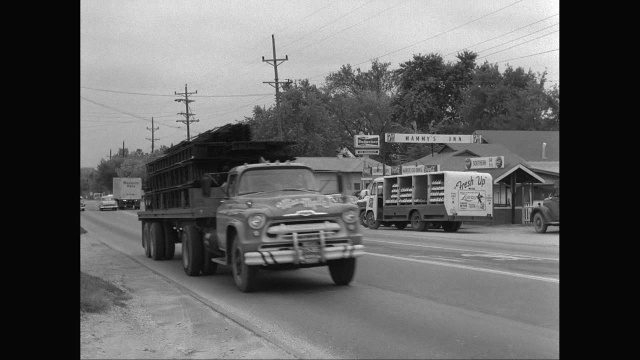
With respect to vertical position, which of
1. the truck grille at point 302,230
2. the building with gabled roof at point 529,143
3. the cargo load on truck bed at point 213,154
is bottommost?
the truck grille at point 302,230

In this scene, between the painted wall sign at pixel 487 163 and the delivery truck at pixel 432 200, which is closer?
the delivery truck at pixel 432 200

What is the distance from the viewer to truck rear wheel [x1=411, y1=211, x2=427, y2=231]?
31.3 metres

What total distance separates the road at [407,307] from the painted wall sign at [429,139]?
26612 millimetres

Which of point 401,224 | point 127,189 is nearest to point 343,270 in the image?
point 401,224

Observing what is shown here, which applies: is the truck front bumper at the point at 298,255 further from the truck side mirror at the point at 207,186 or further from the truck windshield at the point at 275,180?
the truck side mirror at the point at 207,186

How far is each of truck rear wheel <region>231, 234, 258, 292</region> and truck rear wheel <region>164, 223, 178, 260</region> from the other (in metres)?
6.30

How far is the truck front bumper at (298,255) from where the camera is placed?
1036cm

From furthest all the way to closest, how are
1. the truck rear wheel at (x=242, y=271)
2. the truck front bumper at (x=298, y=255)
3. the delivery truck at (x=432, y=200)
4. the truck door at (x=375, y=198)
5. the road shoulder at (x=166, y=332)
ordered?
the truck door at (x=375, y=198) < the delivery truck at (x=432, y=200) < the truck rear wheel at (x=242, y=271) < the truck front bumper at (x=298, y=255) < the road shoulder at (x=166, y=332)

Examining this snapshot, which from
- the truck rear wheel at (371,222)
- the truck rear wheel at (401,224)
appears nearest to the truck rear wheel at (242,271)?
the truck rear wheel at (401,224)

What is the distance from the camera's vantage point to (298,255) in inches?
410

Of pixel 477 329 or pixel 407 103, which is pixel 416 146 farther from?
pixel 477 329
